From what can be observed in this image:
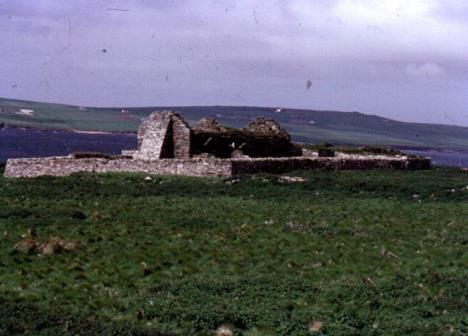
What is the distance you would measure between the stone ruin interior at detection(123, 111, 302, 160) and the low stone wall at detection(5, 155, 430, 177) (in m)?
3.28

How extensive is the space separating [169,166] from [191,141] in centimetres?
527

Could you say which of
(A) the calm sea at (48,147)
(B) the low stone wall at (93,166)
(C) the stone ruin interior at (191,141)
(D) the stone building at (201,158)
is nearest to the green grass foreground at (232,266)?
(B) the low stone wall at (93,166)

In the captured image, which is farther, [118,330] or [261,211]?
[261,211]

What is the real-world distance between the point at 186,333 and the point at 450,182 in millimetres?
24167

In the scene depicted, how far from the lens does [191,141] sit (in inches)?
1572

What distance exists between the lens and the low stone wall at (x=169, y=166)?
3419 centimetres

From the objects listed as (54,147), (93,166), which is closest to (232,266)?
(93,166)

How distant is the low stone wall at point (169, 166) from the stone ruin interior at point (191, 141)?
3.28m

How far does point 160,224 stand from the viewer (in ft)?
68.6

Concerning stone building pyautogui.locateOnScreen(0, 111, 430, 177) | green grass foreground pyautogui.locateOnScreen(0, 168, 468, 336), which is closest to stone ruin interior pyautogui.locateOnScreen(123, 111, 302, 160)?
stone building pyautogui.locateOnScreen(0, 111, 430, 177)

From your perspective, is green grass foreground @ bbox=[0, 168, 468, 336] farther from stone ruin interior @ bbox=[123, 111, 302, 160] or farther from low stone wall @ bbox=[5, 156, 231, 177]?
stone ruin interior @ bbox=[123, 111, 302, 160]

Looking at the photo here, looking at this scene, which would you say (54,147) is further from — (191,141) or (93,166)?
(93,166)

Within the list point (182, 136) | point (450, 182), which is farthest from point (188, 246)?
point (182, 136)

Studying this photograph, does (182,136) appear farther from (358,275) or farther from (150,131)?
(358,275)
